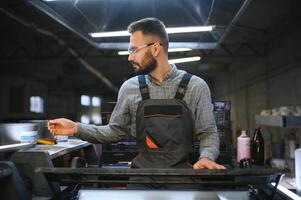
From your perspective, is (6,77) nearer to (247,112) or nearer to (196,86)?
(247,112)

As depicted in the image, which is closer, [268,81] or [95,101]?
[268,81]

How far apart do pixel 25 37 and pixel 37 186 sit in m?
8.08

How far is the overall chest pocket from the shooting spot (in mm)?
1337

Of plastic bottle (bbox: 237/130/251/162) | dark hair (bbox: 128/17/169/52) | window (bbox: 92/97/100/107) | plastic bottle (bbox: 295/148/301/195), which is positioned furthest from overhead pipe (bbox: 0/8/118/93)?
plastic bottle (bbox: 295/148/301/195)

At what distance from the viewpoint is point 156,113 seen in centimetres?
135

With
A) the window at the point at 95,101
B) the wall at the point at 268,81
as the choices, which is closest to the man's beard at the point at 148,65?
the wall at the point at 268,81

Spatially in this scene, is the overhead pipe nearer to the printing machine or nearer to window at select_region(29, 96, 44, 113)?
window at select_region(29, 96, 44, 113)

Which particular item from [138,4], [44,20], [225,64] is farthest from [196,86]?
[225,64]

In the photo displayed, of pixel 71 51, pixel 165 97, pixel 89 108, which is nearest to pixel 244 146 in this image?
pixel 165 97

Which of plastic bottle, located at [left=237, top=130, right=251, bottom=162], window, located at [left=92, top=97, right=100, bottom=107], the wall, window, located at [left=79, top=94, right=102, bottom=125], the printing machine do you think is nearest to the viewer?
the printing machine

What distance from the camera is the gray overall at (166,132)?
1335 mm

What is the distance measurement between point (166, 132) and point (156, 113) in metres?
0.09

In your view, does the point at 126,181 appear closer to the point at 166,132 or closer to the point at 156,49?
the point at 166,132

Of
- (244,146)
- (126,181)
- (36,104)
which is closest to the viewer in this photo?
(126,181)
